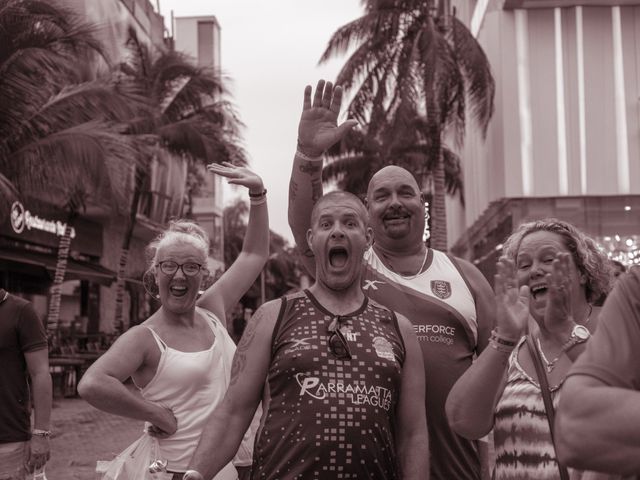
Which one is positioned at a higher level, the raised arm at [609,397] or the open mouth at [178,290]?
the open mouth at [178,290]

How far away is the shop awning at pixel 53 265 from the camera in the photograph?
78.0 ft

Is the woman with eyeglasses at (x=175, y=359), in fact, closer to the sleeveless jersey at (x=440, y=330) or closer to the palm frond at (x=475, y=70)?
the sleeveless jersey at (x=440, y=330)

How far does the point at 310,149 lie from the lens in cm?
412

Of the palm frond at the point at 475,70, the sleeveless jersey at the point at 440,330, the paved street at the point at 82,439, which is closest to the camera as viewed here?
the sleeveless jersey at the point at 440,330

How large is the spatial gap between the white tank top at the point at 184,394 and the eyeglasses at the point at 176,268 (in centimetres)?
32

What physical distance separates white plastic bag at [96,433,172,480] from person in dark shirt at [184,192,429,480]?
91 centimetres

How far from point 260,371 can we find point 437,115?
24894 millimetres

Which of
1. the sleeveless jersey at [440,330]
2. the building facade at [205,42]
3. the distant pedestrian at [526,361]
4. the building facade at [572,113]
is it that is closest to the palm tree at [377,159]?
the building facade at [572,113]

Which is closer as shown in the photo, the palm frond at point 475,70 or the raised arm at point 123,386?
the raised arm at point 123,386

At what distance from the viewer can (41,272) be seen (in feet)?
83.4

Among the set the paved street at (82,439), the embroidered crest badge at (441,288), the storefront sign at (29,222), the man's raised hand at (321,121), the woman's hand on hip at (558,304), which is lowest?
the paved street at (82,439)

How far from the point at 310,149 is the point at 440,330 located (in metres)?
0.98

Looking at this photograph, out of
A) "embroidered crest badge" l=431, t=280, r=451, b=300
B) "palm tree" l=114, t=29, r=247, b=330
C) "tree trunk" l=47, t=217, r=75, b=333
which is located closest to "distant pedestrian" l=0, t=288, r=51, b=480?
"embroidered crest badge" l=431, t=280, r=451, b=300

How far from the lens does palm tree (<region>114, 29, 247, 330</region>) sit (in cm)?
2577
